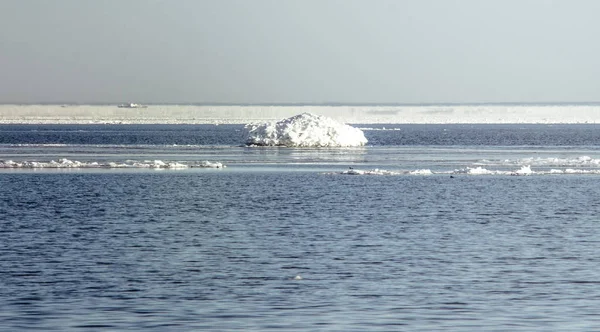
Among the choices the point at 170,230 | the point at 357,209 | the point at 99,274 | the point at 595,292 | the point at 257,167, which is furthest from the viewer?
the point at 257,167

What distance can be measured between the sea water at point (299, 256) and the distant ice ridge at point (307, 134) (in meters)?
42.7

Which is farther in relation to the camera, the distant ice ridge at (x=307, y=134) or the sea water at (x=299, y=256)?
the distant ice ridge at (x=307, y=134)

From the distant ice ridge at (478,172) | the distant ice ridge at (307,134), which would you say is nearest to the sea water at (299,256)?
the distant ice ridge at (478,172)

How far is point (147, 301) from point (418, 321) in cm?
461

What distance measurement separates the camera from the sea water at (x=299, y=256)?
1689 centimetres

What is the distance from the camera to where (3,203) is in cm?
3678

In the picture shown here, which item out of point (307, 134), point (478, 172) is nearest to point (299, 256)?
point (478, 172)

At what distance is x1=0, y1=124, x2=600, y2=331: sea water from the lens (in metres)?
16.9

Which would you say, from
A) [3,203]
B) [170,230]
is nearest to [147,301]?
[170,230]

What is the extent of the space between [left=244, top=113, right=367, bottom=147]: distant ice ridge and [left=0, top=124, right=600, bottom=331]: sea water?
1681 inches

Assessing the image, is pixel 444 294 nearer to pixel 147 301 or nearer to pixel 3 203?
pixel 147 301

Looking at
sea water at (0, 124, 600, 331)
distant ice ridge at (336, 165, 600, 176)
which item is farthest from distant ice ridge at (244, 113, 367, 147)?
sea water at (0, 124, 600, 331)

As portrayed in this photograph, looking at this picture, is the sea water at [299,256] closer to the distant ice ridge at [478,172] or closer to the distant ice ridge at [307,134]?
the distant ice ridge at [478,172]

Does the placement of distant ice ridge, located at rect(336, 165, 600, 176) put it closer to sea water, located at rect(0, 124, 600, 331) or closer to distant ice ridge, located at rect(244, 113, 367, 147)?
sea water, located at rect(0, 124, 600, 331)
